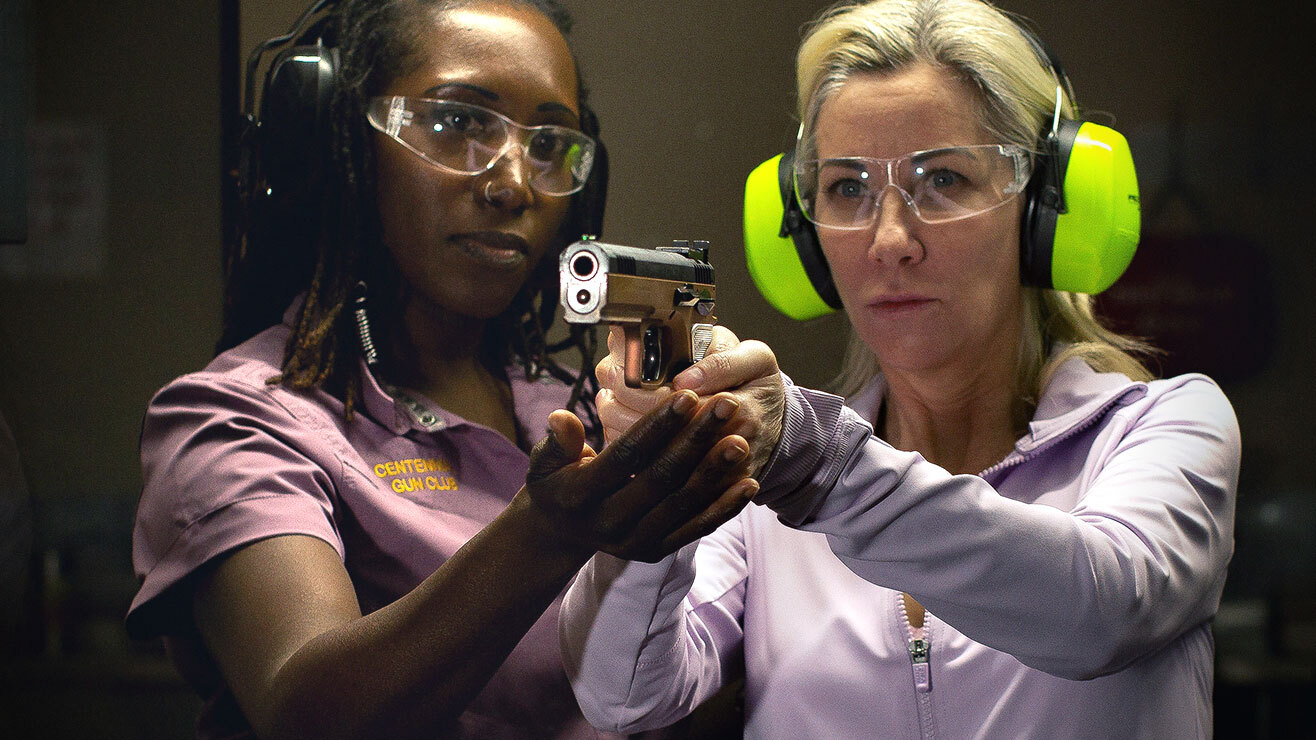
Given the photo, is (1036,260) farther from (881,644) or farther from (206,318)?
(206,318)

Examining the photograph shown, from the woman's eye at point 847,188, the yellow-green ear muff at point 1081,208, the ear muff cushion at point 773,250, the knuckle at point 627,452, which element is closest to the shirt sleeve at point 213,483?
the knuckle at point 627,452

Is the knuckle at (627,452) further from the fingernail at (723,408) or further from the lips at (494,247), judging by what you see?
the lips at (494,247)

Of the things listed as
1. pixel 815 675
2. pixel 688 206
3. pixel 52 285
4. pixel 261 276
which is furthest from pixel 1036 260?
pixel 52 285

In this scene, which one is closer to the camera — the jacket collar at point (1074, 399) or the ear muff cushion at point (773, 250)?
the jacket collar at point (1074, 399)

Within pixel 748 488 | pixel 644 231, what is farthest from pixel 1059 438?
pixel 644 231

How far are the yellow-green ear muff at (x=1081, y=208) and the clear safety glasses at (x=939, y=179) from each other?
0.05m

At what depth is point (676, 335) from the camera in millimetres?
1218

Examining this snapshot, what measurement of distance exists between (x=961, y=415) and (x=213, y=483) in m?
1.15

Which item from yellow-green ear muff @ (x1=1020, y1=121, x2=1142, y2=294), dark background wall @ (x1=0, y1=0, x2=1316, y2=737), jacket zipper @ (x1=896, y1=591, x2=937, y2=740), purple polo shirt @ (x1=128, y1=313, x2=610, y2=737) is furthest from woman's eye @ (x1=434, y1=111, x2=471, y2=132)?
jacket zipper @ (x1=896, y1=591, x2=937, y2=740)

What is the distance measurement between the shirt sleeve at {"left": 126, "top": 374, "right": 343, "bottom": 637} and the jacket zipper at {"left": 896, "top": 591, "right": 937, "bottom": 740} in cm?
82

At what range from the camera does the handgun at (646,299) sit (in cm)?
110

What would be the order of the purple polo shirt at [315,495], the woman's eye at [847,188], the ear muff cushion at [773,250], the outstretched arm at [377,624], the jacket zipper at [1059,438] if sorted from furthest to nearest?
1. the ear muff cushion at [773,250]
2. the woman's eye at [847,188]
3. the jacket zipper at [1059,438]
4. the purple polo shirt at [315,495]
5. the outstretched arm at [377,624]

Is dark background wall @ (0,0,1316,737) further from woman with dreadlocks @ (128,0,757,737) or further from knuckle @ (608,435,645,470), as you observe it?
knuckle @ (608,435,645,470)

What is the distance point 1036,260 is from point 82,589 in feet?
5.10
